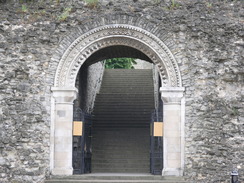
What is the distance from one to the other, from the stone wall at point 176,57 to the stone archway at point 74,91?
17cm

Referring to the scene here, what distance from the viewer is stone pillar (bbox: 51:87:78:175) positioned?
11945 mm

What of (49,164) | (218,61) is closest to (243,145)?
(218,61)

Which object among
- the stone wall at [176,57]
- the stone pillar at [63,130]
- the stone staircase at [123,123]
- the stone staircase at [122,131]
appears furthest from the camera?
the stone staircase at [123,123]

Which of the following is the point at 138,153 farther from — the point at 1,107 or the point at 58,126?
the point at 1,107

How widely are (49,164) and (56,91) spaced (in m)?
1.89

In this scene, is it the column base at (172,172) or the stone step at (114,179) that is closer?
the stone step at (114,179)

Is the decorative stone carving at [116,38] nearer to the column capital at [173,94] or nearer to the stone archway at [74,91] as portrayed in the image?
the stone archway at [74,91]

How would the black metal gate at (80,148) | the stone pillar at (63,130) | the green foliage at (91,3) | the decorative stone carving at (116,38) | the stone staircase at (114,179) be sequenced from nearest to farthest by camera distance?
the stone staircase at (114,179)
the stone pillar at (63,130)
the decorative stone carving at (116,38)
the green foliage at (91,3)
the black metal gate at (80,148)

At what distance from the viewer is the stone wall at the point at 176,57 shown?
38.3 feet

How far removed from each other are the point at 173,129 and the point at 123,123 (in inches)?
245

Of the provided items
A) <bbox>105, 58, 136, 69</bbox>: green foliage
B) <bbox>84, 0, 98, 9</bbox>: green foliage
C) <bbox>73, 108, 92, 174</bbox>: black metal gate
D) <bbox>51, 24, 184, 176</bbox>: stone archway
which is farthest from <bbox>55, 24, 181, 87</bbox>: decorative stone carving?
<bbox>105, 58, 136, 69</bbox>: green foliage

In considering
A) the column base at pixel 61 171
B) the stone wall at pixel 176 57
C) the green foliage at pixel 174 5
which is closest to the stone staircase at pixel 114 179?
the column base at pixel 61 171

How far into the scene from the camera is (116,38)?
12375mm

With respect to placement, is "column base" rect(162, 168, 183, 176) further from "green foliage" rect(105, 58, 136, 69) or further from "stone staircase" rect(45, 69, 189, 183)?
"green foliage" rect(105, 58, 136, 69)
